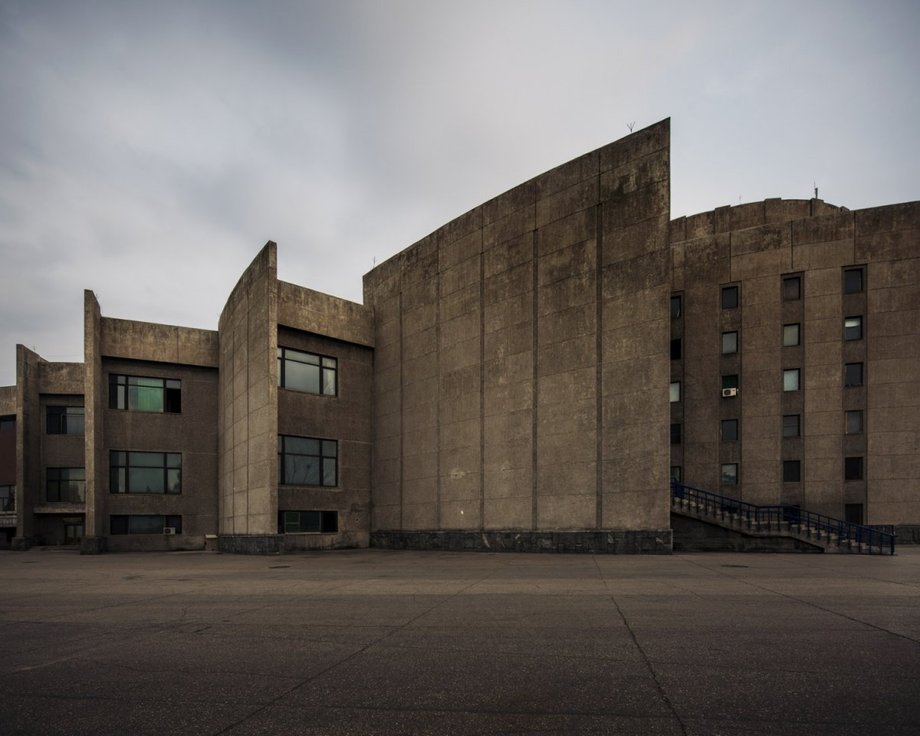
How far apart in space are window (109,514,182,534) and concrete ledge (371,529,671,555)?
11471mm

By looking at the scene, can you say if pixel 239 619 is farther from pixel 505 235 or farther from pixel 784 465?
pixel 784 465

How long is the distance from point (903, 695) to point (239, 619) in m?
8.69

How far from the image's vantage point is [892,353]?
109 feet

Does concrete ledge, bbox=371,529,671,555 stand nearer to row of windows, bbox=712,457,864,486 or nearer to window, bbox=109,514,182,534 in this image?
window, bbox=109,514,182,534

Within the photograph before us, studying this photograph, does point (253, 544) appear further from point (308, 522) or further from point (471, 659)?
point (471, 659)

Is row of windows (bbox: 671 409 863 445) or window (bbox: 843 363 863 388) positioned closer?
row of windows (bbox: 671 409 863 445)

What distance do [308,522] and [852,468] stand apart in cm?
2771

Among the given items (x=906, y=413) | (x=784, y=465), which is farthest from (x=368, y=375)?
(x=906, y=413)

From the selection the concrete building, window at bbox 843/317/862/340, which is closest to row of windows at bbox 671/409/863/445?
the concrete building

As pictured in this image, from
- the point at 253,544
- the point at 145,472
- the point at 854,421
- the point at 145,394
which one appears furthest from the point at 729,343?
the point at 145,472

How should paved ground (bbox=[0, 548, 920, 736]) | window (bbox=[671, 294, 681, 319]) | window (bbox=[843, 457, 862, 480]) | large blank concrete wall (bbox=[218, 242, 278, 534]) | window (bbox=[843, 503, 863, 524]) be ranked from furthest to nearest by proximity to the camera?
1. window (bbox=[671, 294, 681, 319])
2. window (bbox=[843, 457, 862, 480])
3. window (bbox=[843, 503, 863, 524])
4. large blank concrete wall (bbox=[218, 242, 278, 534])
5. paved ground (bbox=[0, 548, 920, 736])

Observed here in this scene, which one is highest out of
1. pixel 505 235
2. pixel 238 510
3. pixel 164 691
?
pixel 505 235

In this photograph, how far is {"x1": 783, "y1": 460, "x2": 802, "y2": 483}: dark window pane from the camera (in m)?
34.5

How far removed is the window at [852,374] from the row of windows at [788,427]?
1.43m
